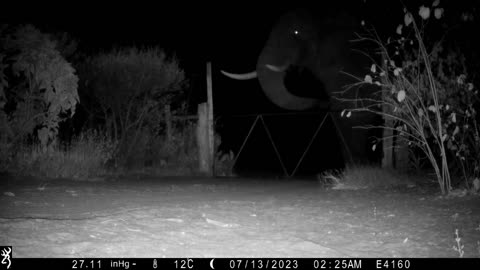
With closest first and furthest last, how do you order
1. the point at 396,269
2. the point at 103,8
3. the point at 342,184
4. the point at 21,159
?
the point at 396,269 < the point at 342,184 < the point at 21,159 < the point at 103,8

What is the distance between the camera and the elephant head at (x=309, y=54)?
12148mm

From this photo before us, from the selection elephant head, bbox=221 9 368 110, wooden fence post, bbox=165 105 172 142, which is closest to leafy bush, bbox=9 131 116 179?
wooden fence post, bbox=165 105 172 142

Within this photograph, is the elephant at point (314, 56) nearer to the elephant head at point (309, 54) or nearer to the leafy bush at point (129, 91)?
the elephant head at point (309, 54)

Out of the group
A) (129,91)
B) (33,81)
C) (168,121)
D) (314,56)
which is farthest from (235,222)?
(314,56)

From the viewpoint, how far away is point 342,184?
27.4 feet

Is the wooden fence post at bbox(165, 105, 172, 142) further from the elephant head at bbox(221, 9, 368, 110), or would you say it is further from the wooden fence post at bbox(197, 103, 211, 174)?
the elephant head at bbox(221, 9, 368, 110)

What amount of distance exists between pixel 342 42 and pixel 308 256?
29.4ft

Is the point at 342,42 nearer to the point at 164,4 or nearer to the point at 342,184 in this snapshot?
the point at 342,184

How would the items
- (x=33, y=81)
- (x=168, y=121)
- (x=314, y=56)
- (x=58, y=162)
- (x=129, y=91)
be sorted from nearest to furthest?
(x=58, y=162)
(x=33, y=81)
(x=129, y=91)
(x=314, y=56)
(x=168, y=121)

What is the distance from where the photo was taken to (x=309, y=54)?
41.5 ft

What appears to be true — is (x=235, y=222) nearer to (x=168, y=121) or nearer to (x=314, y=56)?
(x=168, y=121)

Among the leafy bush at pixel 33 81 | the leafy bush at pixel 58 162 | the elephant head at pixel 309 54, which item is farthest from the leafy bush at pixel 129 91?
the elephant head at pixel 309 54

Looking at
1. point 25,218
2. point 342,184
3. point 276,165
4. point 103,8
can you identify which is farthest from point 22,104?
point 103,8

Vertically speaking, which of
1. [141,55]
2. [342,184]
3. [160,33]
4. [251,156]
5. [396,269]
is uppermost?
[160,33]
